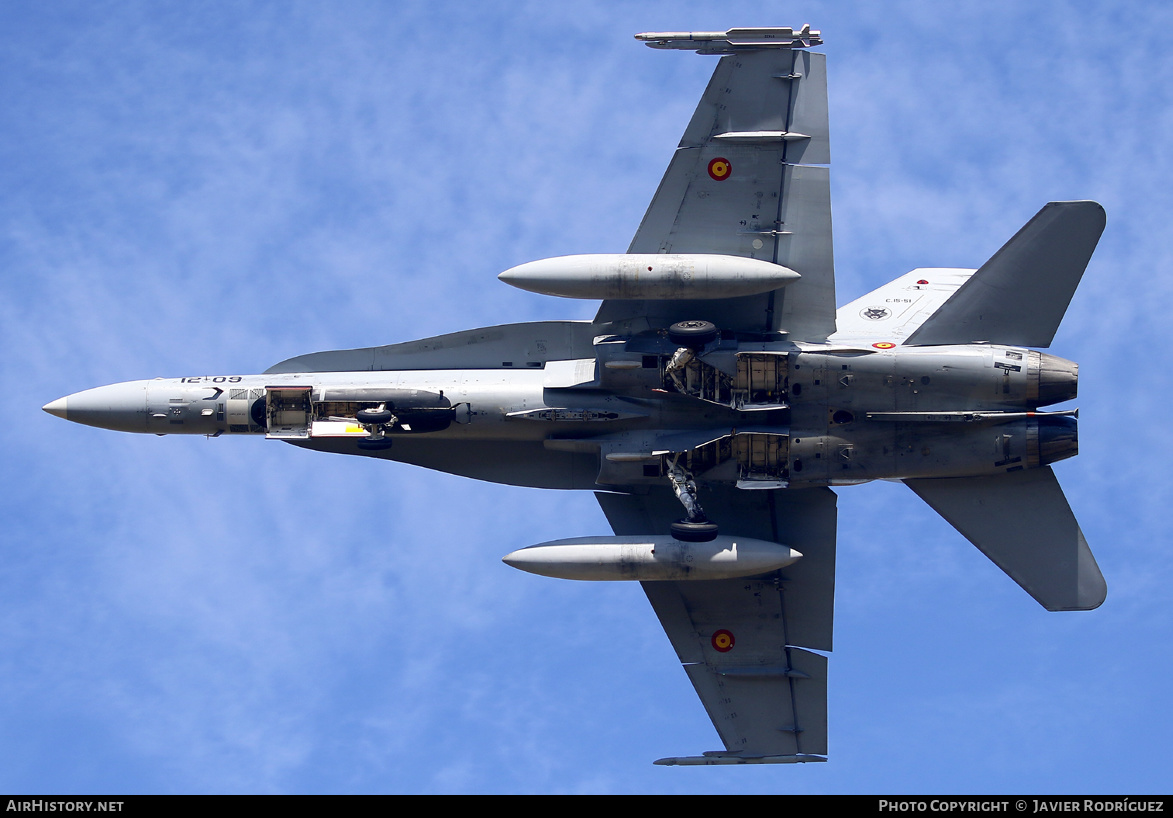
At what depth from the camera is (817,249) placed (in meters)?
22.7

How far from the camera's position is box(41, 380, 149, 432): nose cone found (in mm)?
22938

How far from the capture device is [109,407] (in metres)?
22.9

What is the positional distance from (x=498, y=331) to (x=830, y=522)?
6.21m

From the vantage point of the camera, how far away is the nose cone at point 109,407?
75.3ft

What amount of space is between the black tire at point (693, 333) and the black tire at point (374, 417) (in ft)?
14.8

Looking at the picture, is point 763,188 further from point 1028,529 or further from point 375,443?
point 375,443

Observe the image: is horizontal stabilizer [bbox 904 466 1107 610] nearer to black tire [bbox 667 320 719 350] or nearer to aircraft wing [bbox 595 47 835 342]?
aircraft wing [bbox 595 47 835 342]

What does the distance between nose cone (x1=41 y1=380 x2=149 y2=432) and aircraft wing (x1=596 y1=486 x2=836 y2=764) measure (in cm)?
742

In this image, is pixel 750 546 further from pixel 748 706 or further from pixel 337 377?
pixel 337 377

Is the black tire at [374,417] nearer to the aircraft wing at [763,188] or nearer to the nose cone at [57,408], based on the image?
the aircraft wing at [763,188]

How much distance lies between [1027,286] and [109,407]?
Answer: 47.5 feet
